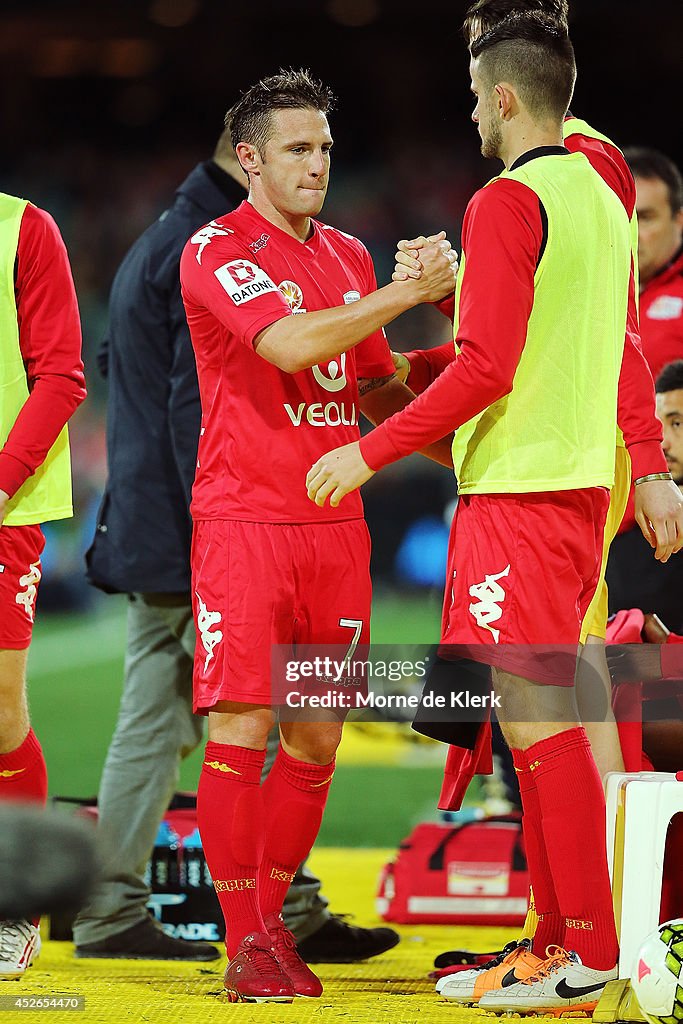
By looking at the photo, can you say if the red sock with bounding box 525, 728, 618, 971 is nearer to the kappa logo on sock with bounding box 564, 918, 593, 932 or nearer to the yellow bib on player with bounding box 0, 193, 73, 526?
the kappa logo on sock with bounding box 564, 918, 593, 932

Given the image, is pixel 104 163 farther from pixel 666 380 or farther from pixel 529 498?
pixel 529 498

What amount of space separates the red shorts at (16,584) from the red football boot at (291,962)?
0.83m

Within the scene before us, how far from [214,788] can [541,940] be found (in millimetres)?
672

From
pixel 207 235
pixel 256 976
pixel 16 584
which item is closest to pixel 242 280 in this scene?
pixel 207 235

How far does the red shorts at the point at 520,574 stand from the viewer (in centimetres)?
242

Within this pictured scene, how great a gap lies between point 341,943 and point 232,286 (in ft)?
5.22

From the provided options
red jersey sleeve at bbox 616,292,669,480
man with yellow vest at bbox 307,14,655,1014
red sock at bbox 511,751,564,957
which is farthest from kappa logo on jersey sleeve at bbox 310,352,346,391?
red sock at bbox 511,751,564,957

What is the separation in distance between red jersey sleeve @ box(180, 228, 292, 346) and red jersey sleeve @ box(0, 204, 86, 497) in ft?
1.39

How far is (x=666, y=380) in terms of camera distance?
11.3ft

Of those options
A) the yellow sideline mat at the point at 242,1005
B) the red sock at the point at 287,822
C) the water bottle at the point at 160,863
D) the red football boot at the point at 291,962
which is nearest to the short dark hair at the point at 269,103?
the red sock at the point at 287,822

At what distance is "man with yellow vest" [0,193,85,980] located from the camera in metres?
2.96

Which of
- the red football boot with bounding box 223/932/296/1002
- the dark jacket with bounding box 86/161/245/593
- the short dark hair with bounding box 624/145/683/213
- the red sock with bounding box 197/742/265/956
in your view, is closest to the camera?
the red football boot with bounding box 223/932/296/1002

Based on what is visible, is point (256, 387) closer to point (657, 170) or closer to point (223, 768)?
point (223, 768)

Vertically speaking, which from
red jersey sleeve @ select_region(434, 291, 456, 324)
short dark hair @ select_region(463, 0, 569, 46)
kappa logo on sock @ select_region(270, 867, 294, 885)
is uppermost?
short dark hair @ select_region(463, 0, 569, 46)
